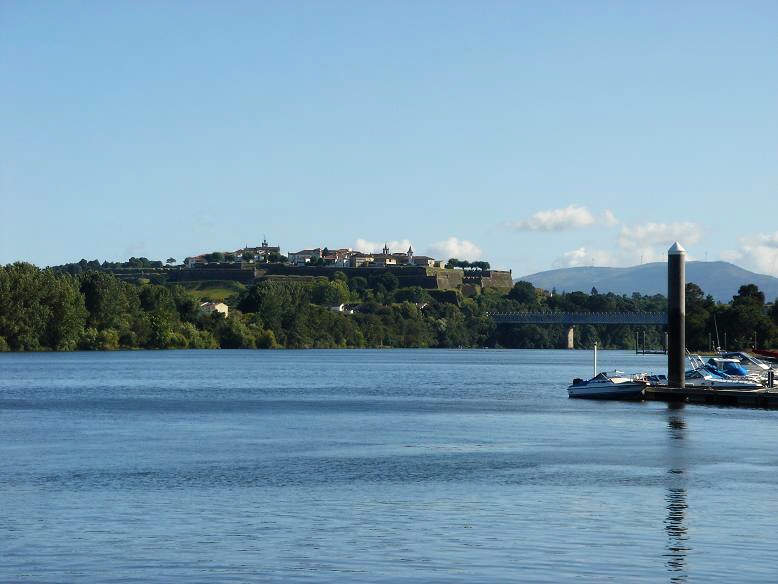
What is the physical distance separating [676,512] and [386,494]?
9.04 meters

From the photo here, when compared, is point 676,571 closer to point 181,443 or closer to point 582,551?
point 582,551

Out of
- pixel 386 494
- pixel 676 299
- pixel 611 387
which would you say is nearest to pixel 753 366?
pixel 611 387

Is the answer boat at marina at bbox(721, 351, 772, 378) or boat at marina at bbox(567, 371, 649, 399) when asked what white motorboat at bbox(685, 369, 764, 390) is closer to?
boat at marina at bbox(567, 371, 649, 399)

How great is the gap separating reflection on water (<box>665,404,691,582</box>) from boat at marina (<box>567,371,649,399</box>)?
26.4m

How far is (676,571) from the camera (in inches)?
1168

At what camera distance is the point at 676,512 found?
126 ft

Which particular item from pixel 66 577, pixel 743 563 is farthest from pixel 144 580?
pixel 743 563

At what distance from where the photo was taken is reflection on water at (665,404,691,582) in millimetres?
30344

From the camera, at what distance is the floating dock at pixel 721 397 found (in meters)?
85.4

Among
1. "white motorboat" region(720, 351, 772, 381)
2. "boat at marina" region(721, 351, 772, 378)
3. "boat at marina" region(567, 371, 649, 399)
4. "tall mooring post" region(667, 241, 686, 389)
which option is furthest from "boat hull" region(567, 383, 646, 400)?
"boat at marina" region(721, 351, 772, 378)

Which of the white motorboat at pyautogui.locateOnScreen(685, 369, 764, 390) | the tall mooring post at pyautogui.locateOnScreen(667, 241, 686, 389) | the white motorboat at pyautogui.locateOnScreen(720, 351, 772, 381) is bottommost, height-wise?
the white motorboat at pyautogui.locateOnScreen(685, 369, 764, 390)

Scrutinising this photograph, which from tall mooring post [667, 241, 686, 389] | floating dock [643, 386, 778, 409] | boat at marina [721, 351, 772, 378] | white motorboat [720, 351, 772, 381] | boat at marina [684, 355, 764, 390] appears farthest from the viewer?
boat at marina [721, 351, 772, 378]

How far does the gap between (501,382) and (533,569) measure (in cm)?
10351

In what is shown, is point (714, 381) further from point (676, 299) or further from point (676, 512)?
point (676, 512)
